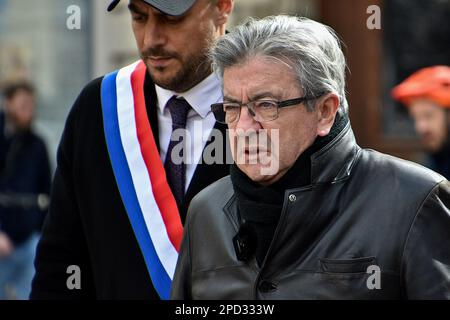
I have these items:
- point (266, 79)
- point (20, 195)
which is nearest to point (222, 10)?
point (266, 79)

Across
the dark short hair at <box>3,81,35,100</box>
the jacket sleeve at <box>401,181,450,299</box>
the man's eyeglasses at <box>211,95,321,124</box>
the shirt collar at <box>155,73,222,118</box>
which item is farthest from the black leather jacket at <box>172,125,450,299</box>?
the dark short hair at <box>3,81,35,100</box>

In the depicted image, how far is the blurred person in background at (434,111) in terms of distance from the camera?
19.4ft

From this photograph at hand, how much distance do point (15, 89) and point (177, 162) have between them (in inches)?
185

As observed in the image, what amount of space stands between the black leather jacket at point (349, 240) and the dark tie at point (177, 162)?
0.68 meters

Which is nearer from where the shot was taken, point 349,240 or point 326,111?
point 349,240

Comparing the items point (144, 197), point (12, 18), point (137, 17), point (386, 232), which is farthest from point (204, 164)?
point (12, 18)

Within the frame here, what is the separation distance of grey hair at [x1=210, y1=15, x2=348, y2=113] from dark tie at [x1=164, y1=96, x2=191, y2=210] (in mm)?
671

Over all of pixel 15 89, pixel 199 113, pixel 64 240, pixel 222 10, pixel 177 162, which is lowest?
pixel 64 240

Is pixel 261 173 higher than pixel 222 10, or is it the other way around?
pixel 222 10

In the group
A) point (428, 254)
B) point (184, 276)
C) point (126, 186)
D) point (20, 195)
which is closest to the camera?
point (428, 254)

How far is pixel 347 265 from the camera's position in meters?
2.79

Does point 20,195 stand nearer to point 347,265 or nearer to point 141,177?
point 141,177

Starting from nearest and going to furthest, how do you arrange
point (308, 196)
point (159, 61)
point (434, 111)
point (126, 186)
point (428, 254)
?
point (428, 254), point (308, 196), point (159, 61), point (126, 186), point (434, 111)

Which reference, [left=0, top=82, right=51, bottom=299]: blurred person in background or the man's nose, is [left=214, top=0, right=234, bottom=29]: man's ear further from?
[left=0, top=82, right=51, bottom=299]: blurred person in background
